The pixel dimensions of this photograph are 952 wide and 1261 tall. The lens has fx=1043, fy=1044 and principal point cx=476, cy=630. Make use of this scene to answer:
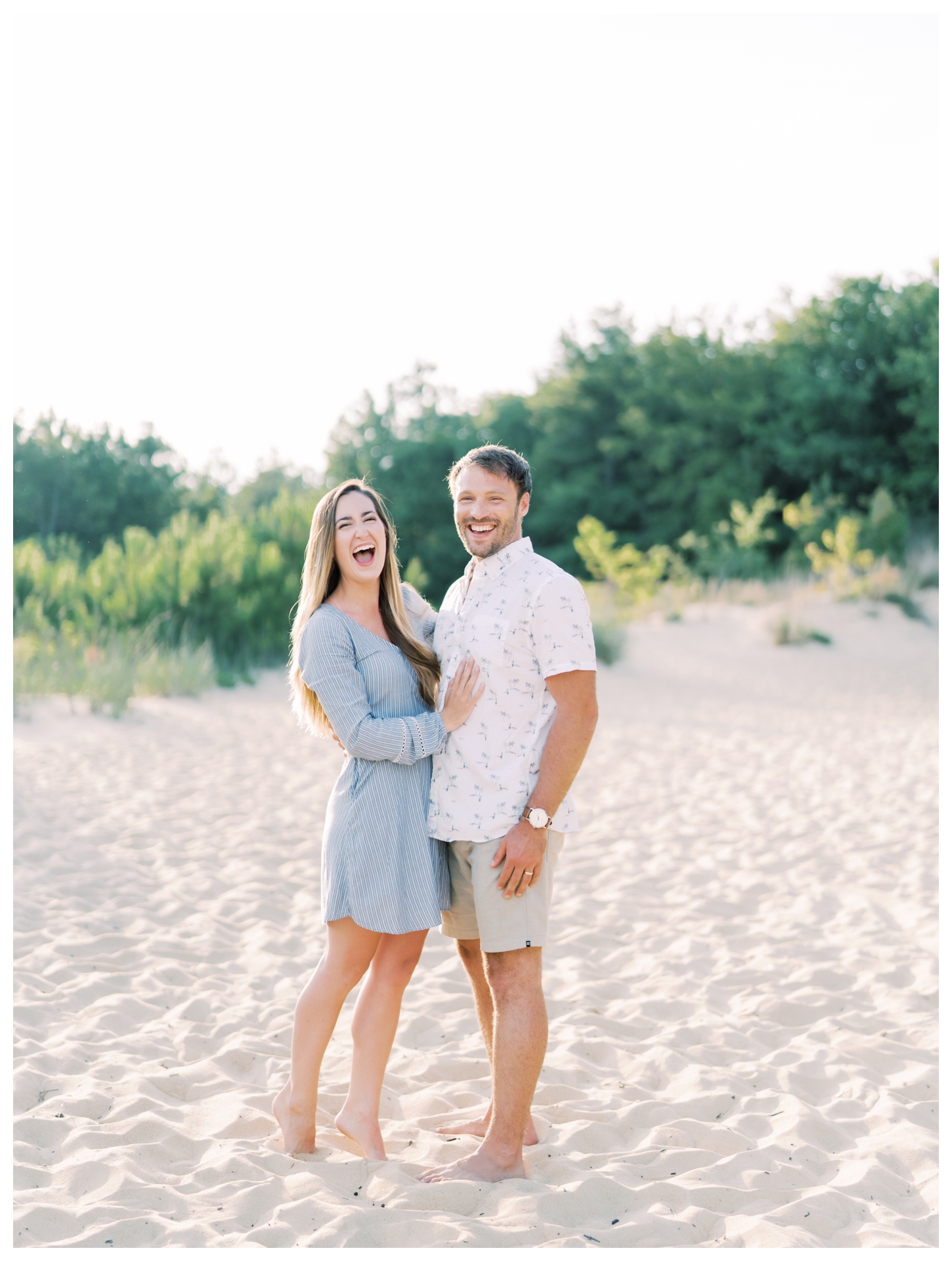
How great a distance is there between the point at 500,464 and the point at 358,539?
0.47m

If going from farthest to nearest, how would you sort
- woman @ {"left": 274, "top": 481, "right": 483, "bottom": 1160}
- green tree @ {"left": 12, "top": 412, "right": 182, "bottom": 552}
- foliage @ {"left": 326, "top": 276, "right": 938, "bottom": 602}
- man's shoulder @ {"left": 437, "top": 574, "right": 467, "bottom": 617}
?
foliage @ {"left": 326, "top": 276, "right": 938, "bottom": 602}
green tree @ {"left": 12, "top": 412, "right": 182, "bottom": 552}
man's shoulder @ {"left": 437, "top": 574, "right": 467, "bottom": 617}
woman @ {"left": 274, "top": 481, "right": 483, "bottom": 1160}

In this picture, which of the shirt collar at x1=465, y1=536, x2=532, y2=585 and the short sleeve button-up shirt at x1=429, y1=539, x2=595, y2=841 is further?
the shirt collar at x1=465, y1=536, x2=532, y2=585

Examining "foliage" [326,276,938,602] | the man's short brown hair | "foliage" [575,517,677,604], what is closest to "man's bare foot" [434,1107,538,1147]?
the man's short brown hair

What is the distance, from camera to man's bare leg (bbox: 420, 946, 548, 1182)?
2.81 metres

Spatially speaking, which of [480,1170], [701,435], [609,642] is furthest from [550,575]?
[701,435]

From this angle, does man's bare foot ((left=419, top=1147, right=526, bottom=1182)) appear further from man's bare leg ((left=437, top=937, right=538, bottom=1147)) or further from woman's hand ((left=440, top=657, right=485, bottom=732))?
woman's hand ((left=440, top=657, right=485, bottom=732))

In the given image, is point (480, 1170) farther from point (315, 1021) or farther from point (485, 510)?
point (485, 510)

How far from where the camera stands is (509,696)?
2.90 meters

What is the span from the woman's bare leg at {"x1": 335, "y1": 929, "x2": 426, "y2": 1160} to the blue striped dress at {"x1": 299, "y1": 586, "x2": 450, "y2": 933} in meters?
0.15

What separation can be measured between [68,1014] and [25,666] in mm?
8197

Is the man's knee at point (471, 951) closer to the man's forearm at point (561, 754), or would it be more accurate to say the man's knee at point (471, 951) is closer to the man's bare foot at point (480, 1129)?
the man's bare foot at point (480, 1129)

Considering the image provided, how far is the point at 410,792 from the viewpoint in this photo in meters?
2.98
